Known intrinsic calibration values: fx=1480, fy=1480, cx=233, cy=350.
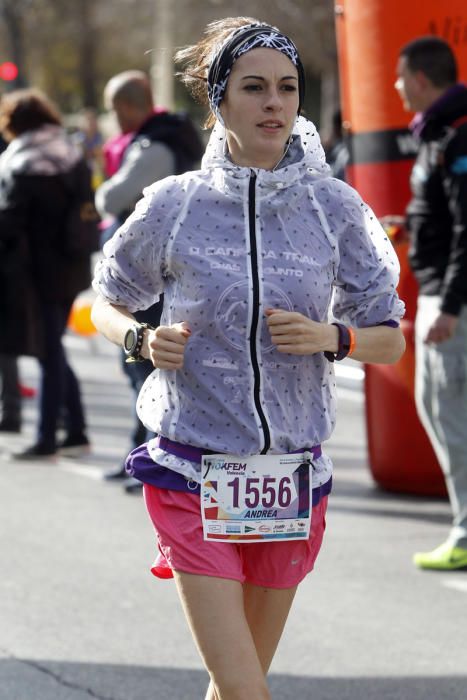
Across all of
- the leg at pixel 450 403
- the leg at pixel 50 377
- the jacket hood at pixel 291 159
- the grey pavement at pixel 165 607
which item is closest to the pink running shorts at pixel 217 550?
the jacket hood at pixel 291 159

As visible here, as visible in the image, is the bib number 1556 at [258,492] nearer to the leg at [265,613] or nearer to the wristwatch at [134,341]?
the leg at [265,613]

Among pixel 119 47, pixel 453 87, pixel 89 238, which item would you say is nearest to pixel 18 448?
pixel 89 238

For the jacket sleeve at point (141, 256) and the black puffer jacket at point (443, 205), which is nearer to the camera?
the jacket sleeve at point (141, 256)

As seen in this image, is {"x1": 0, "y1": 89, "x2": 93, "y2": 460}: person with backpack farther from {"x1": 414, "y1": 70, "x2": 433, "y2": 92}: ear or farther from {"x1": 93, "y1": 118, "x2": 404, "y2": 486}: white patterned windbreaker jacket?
{"x1": 93, "y1": 118, "x2": 404, "y2": 486}: white patterned windbreaker jacket

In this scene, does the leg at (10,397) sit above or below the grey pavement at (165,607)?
below

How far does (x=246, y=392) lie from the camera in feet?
10.8

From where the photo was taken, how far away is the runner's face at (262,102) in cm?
330

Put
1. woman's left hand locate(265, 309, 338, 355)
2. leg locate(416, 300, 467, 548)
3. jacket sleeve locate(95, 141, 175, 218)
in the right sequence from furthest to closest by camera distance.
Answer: jacket sleeve locate(95, 141, 175, 218) → leg locate(416, 300, 467, 548) → woman's left hand locate(265, 309, 338, 355)

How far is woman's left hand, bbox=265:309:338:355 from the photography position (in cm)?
316

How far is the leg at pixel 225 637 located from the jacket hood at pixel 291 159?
2.95ft

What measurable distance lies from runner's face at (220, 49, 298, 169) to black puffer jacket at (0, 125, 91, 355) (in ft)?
16.6

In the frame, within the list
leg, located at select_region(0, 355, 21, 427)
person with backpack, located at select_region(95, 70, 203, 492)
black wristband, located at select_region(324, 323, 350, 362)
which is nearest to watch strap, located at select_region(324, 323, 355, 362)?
black wristband, located at select_region(324, 323, 350, 362)

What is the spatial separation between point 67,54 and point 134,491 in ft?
189

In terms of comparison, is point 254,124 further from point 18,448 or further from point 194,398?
point 18,448
